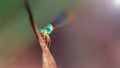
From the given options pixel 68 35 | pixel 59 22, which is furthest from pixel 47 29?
pixel 68 35

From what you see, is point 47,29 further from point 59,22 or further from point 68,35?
point 68,35

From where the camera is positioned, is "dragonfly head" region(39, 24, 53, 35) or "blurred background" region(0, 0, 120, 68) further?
"blurred background" region(0, 0, 120, 68)

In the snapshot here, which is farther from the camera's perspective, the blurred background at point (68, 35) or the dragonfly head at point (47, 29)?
the blurred background at point (68, 35)

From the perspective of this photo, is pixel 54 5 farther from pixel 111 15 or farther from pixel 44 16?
pixel 111 15

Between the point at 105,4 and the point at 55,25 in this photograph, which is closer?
the point at 55,25

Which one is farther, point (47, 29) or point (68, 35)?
point (68, 35)

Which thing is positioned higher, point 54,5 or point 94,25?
point 54,5

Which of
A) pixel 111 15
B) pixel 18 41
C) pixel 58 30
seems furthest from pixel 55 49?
pixel 111 15
